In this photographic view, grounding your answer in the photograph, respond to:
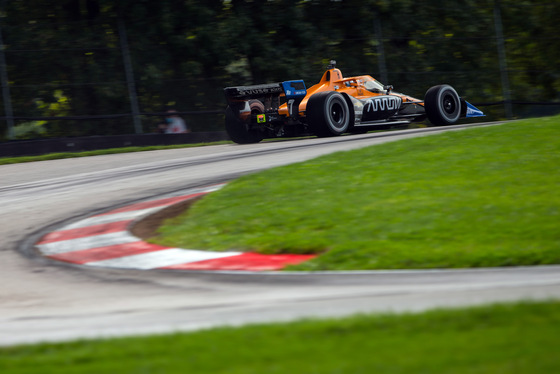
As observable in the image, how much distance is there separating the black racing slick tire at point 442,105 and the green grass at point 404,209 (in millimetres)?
5575

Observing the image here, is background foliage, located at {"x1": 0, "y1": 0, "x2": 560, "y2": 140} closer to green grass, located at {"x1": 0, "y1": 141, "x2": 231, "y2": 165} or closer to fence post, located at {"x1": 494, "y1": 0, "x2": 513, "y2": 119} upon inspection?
fence post, located at {"x1": 494, "y1": 0, "x2": 513, "y2": 119}

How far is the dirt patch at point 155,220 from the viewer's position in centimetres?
745

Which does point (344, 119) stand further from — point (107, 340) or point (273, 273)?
point (107, 340)

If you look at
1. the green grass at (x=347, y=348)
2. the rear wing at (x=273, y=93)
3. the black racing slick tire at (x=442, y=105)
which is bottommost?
the green grass at (x=347, y=348)

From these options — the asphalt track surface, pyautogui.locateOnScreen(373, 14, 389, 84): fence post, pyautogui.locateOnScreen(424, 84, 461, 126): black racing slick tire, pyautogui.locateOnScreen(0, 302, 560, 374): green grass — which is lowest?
the asphalt track surface

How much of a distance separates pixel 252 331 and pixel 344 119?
10.9 m

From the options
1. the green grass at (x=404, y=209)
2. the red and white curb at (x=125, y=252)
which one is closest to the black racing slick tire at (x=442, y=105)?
the green grass at (x=404, y=209)

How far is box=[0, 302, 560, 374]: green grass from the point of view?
3.03 metres

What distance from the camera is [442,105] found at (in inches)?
606

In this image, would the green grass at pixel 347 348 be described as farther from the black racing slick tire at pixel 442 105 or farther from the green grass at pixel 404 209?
the black racing slick tire at pixel 442 105

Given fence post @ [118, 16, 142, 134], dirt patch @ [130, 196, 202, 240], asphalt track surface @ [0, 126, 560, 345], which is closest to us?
asphalt track surface @ [0, 126, 560, 345]

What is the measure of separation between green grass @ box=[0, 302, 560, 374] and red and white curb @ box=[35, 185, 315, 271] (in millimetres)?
2055

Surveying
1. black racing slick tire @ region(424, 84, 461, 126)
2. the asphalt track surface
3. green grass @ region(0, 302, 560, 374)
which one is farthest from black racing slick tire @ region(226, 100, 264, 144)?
green grass @ region(0, 302, 560, 374)

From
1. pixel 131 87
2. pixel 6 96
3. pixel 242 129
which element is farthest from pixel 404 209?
pixel 131 87
